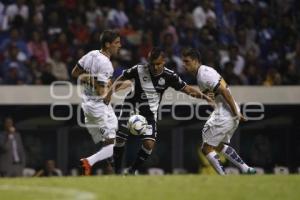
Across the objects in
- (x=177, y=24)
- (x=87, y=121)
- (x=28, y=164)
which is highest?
(x=177, y=24)

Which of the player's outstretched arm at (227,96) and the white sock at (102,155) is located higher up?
the player's outstretched arm at (227,96)

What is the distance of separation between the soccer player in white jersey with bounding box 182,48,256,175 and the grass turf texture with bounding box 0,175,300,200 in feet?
6.01

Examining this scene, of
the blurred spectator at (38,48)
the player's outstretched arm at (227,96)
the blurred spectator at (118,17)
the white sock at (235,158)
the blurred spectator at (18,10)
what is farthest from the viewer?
the blurred spectator at (118,17)

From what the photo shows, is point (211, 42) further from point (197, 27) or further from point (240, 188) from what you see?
point (240, 188)

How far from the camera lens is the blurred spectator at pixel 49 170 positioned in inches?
737

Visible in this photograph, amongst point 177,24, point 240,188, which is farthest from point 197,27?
point 240,188

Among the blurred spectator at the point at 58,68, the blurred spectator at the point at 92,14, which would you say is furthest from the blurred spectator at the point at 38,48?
the blurred spectator at the point at 92,14

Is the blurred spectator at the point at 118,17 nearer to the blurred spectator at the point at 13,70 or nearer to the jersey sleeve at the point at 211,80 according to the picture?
the blurred spectator at the point at 13,70

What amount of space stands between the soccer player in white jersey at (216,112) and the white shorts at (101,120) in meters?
1.34

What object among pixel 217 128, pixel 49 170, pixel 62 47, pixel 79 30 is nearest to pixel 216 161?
pixel 217 128

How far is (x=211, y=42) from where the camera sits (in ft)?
68.3

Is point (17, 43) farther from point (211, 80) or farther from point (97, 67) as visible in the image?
point (211, 80)

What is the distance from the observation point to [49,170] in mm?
18734

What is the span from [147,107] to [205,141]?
1030 millimetres
